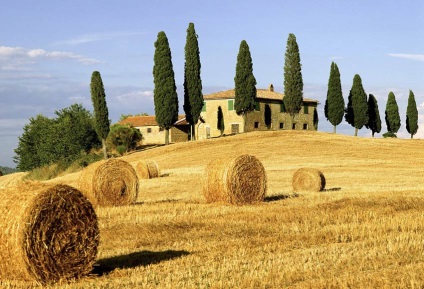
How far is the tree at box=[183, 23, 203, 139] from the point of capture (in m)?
67.8

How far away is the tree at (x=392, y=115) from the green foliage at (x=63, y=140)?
41.1 m

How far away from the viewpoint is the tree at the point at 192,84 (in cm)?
6775

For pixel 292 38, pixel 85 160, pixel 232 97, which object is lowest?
pixel 85 160

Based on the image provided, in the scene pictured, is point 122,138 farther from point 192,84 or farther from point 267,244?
point 267,244

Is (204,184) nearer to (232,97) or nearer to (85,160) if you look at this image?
(85,160)

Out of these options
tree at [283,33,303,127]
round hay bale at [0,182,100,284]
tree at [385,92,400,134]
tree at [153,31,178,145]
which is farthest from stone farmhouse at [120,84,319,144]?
round hay bale at [0,182,100,284]

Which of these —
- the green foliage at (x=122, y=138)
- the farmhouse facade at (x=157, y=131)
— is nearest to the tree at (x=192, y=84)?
the green foliage at (x=122, y=138)

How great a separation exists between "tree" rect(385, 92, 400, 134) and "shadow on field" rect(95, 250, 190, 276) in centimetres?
8679

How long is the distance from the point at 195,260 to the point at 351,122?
2968 inches

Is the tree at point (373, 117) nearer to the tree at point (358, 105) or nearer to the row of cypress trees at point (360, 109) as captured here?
the row of cypress trees at point (360, 109)

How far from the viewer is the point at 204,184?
2328 centimetres

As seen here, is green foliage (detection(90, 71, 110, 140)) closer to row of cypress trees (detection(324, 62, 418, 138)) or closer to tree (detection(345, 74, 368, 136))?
row of cypress trees (detection(324, 62, 418, 138))

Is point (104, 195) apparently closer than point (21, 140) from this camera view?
Yes

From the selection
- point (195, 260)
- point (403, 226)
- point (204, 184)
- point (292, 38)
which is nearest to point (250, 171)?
point (204, 184)
